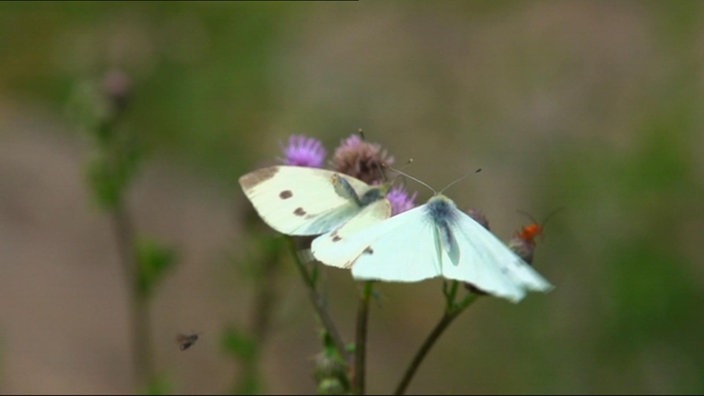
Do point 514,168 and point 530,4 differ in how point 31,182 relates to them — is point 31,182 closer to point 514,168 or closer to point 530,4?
point 514,168

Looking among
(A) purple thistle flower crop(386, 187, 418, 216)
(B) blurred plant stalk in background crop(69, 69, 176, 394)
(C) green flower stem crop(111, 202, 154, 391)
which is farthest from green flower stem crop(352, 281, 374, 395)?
(C) green flower stem crop(111, 202, 154, 391)

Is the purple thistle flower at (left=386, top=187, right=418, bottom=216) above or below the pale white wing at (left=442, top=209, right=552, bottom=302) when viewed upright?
below

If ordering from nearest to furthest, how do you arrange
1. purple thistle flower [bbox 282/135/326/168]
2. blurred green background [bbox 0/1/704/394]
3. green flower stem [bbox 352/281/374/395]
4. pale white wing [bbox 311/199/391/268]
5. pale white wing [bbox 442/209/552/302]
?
1. pale white wing [bbox 442/209/552/302]
2. pale white wing [bbox 311/199/391/268]
3. green flower stem [bbox 352/281/374/395]
4. purple thistle flower [bbox 282/135/326/168]
5. blurred green background [bbox 0/1/704/394]

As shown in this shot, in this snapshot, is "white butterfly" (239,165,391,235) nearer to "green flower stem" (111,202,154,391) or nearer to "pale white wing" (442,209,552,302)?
"pale white wing" (442,209,552,302)

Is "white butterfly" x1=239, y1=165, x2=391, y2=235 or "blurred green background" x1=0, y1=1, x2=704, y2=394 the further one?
"blurred green background" x1=0, y1=1, x2=704, y2=394

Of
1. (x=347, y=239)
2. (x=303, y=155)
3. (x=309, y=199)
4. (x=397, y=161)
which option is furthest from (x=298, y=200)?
(x=397, y=161)

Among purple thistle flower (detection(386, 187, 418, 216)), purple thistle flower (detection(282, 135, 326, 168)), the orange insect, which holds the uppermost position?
purple thistle flower (detection(282, 135, 326, 168))

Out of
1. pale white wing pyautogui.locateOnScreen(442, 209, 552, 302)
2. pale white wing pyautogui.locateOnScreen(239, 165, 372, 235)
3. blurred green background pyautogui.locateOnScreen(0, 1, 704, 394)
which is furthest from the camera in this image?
blurred green background pyautogui.locateOnScreen(0, 1, 704, 394)
